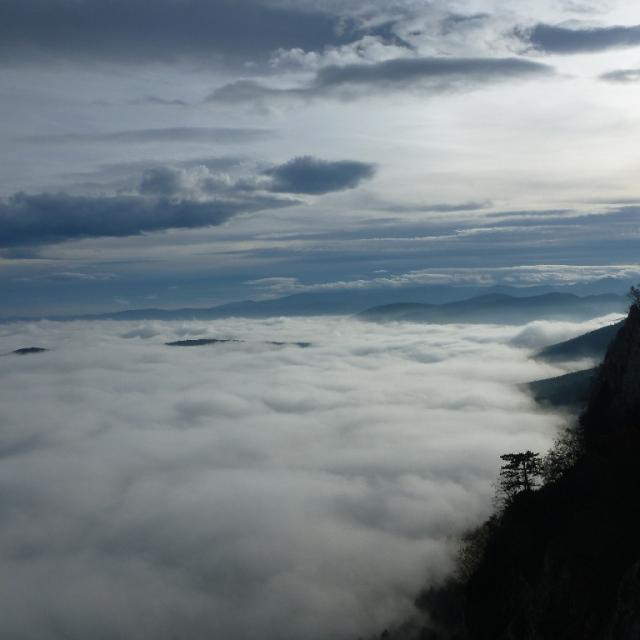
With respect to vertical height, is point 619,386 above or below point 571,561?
above

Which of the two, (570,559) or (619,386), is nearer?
(570,559)

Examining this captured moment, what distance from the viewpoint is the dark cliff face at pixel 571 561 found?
5653 centimetres

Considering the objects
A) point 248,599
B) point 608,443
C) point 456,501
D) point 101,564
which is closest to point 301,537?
point 248,599

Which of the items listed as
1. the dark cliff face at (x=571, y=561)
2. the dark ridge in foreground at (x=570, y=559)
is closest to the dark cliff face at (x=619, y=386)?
the dark ridge in foreground at (x=570, y=559)

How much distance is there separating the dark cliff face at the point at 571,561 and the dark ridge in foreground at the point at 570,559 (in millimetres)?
103

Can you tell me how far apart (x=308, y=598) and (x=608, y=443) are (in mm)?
92801

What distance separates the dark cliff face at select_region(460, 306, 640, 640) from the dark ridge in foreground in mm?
103

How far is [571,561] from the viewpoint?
6153 centimetres

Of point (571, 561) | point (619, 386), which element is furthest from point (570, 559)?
point (619, 386)

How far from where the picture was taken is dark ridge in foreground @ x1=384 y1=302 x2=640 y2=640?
5656cm

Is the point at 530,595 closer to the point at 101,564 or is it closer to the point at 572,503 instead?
the point at 572,503

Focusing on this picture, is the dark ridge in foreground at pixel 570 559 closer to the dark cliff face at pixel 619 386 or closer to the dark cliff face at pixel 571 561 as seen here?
the dark cliff face at pixel 571 561

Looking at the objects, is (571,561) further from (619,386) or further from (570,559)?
(619,386)

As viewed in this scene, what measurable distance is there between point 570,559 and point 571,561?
353mm
